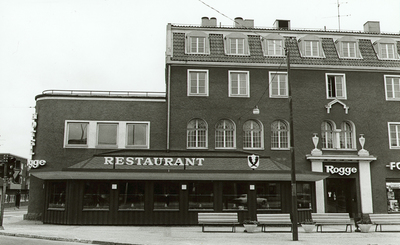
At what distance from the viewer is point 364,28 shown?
3481 cm

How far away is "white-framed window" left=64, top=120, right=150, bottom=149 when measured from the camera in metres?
29.2

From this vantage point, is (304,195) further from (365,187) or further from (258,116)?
(258,116)

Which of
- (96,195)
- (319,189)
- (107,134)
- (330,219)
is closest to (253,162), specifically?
(330,219)

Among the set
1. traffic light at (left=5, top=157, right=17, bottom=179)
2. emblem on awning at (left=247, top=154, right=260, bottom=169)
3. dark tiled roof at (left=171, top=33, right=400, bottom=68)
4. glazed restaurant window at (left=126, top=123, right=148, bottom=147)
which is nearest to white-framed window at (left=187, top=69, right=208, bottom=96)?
dark tiled roof at (left=171, top=33, right=400, bottom=68)

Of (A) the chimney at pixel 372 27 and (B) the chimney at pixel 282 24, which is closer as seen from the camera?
(B) the chimney at pixel 282 24

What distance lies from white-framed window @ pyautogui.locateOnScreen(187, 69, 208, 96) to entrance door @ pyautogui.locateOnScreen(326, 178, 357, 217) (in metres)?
10.8

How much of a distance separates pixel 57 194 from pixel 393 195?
22621mm

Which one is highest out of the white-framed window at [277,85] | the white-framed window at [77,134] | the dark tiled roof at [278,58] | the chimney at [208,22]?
the chimney at [208,22]

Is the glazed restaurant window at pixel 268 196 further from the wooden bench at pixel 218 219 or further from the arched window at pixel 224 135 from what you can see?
the arched window at pixel 224 135

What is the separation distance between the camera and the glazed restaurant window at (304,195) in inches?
1046

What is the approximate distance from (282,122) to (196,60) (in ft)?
24.8

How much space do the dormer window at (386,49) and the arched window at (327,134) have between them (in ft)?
21.9

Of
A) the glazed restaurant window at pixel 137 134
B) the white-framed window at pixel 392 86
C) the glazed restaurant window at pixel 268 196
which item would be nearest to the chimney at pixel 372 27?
the white-framed window at pixel 392 86

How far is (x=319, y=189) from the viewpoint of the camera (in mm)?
29234
